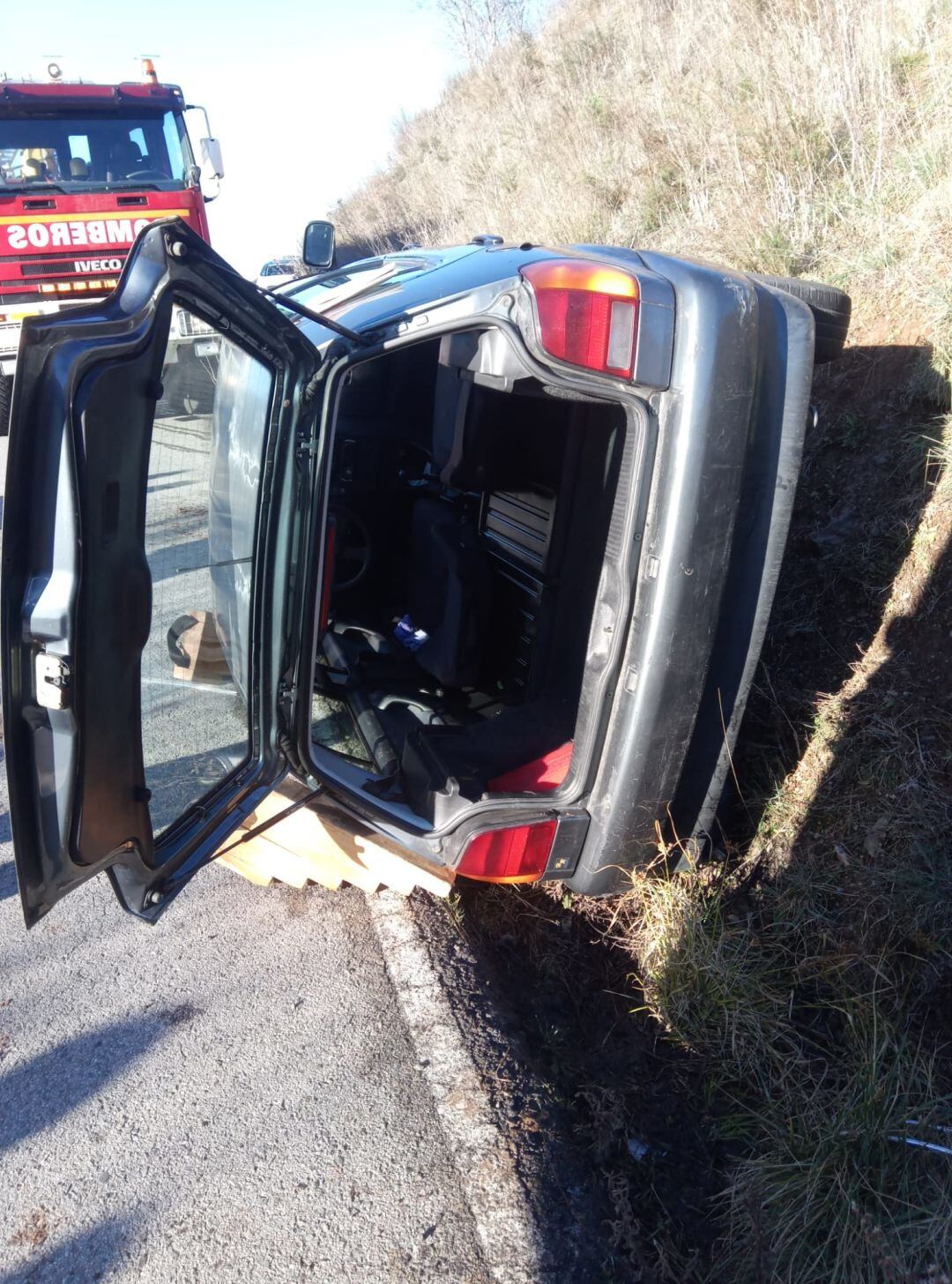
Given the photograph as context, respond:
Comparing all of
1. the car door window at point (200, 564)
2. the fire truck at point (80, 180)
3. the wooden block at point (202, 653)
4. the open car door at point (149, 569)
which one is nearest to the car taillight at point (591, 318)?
the open car door at point (149, 569)

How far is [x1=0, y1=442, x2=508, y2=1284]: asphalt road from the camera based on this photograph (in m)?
1.92

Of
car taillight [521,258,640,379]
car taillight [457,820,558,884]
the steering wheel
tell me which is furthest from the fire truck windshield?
car taillight [457,820,558,884]

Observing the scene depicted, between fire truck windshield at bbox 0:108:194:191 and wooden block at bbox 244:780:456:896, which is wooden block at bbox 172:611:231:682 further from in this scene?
fire truck windshield at bbox 0:108:194:191

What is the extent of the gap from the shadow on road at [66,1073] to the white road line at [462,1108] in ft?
2.30

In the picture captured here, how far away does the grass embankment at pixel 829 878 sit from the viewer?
5.88 feet

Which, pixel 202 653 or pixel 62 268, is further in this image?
pixel 62 268

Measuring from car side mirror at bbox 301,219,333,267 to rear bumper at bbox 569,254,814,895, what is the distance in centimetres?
256

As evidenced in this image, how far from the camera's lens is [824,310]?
2.57 metres

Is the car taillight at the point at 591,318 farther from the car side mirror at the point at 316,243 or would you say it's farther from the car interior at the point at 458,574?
the car side mirror at the point at 316,243

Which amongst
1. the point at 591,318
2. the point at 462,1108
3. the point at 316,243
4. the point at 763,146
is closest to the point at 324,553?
the point at 591,318

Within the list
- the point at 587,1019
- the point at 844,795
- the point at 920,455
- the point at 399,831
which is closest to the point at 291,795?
the point at 399,831

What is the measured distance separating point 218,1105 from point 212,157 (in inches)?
357

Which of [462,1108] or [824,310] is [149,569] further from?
[824,310]

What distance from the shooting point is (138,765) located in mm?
1768
